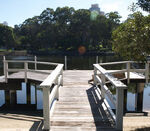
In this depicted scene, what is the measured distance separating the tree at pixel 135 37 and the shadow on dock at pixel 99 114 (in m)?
1.55

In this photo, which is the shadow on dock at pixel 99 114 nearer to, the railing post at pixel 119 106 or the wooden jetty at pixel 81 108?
the wooden jetty at pixel 81 108

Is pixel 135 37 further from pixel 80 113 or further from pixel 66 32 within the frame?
pixel 66 32

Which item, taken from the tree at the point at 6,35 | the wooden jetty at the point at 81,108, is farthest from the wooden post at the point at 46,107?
the tree at the point at 6,35

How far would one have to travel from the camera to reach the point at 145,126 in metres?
4.96

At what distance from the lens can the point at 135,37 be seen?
397cm

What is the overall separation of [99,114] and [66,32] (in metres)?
50.7

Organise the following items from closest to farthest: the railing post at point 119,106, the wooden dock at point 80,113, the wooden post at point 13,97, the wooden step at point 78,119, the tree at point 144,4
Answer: the railing post at point 119,106, the wooden dock at point 80,113, the wooden step at point 78,119, the tree at point 144,4, the wooden post at point 13,97

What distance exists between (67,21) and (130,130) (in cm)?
5356

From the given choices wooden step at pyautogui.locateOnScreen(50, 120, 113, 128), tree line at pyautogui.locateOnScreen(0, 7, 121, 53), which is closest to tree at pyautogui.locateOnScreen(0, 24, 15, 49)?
tree line at pyautogui.locateOnScreen(0, 7, 121, 53)

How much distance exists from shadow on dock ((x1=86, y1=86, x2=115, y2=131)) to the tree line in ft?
151

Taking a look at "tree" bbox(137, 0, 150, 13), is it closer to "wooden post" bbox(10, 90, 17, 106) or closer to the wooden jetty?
the wooden jetty

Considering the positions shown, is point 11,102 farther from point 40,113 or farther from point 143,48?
point 143,48

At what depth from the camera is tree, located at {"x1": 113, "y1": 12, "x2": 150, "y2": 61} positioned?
3900 millimetres

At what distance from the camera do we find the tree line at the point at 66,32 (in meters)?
51.5
